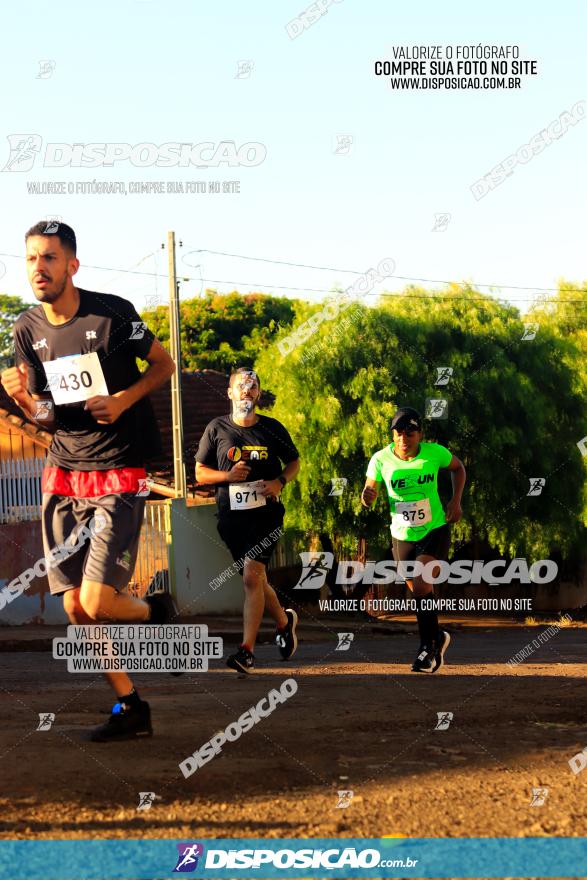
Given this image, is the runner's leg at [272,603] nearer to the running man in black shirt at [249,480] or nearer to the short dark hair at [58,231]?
the running man in black shirt at [249,480]

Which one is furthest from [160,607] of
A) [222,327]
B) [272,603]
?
[222,327]

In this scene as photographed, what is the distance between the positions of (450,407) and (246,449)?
19.7 meters

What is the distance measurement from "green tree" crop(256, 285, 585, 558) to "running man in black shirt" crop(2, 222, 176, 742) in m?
21.1

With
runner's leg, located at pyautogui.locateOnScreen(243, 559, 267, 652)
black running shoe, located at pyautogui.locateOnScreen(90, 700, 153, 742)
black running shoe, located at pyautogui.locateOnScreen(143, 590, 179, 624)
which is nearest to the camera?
black running shoe, located at pyautogui.locateOnScreen(90, 700, 153, 742)

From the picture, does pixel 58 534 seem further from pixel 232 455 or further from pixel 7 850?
pixel 232 455

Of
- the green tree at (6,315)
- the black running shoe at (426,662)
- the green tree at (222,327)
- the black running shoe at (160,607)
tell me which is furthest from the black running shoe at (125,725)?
the green tree at (6,315)

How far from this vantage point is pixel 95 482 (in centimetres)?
619

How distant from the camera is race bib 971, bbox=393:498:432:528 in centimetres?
1014

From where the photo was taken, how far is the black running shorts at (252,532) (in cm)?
966

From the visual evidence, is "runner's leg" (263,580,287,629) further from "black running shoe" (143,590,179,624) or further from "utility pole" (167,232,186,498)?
"utility pole" (167,232,186,498)

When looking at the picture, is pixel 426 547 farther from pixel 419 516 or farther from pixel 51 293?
pixel 51 293

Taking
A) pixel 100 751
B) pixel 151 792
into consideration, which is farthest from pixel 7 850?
pixel 100 751

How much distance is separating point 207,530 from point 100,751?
22.9 meters

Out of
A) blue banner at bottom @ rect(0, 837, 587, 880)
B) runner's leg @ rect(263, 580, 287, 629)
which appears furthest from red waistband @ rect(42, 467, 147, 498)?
runner's leg @ rect(263, 580, 287, 629)
